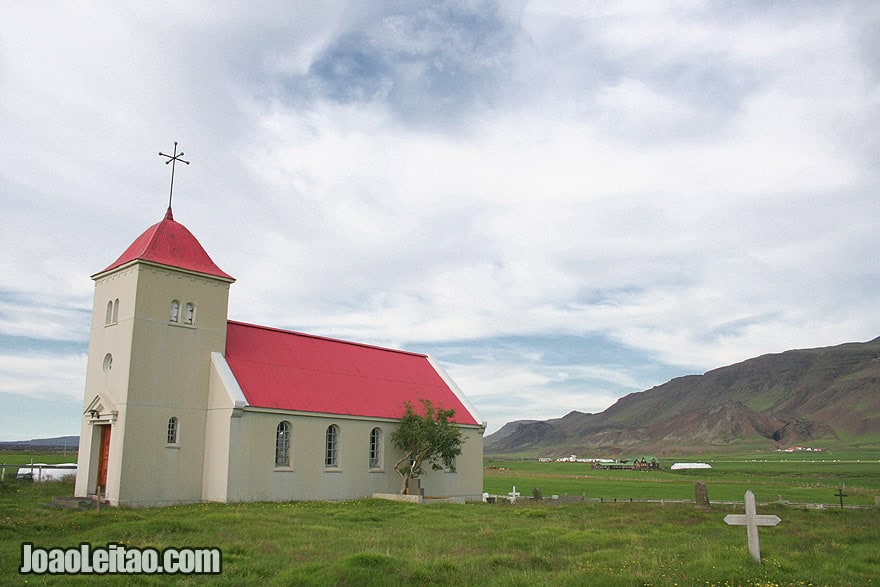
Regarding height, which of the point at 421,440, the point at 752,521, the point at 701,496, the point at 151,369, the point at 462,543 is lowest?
the point at 462,543

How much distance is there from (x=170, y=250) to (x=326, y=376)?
10149mm

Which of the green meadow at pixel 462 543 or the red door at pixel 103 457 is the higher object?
the red door at pixel 103 457

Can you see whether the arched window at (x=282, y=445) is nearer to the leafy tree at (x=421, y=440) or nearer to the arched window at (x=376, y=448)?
the arched window at (x=376, y=448)

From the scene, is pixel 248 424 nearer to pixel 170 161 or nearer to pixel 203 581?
pixel 170 161

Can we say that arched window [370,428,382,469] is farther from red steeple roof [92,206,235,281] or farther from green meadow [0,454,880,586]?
red steeple roof [92,206,235,281]

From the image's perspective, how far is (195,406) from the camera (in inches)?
1244

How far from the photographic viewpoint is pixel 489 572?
1473 cm

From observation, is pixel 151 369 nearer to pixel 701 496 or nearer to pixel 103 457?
pixel 103 457

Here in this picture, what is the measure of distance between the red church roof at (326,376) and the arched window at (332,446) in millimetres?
930

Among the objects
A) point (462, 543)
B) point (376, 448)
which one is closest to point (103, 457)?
point (376, 448)

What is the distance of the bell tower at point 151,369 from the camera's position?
2939cm

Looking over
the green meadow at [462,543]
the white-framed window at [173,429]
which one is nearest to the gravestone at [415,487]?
the green meadow at [462,543]

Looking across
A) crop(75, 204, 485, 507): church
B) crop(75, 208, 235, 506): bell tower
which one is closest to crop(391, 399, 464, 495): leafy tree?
crop(75, 204, 485, 507): church

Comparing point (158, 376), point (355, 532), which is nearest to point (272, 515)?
point (355, 532)
